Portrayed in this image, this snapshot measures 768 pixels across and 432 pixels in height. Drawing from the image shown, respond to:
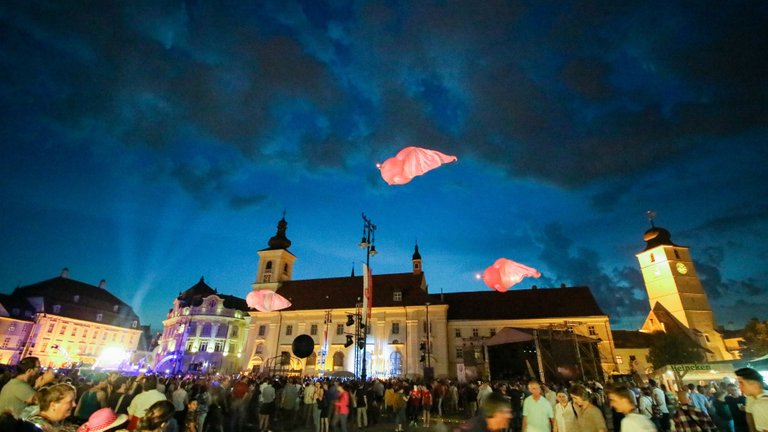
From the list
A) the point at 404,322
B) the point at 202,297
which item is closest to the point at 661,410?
the point at 404,322

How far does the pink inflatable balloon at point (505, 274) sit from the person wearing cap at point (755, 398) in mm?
9313

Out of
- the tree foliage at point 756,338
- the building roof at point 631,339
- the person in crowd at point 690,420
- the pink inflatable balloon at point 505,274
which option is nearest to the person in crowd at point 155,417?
the person in crowd at point 690,420

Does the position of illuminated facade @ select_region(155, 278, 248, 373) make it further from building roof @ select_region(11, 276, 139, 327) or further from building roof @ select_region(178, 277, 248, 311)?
building roof @ select_region(11, 276, 139, 327)

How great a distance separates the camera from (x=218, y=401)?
1239 centimetres

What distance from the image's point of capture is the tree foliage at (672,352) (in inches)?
1578

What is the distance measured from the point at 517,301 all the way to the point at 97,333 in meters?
69.9

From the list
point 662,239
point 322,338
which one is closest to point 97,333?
point 322,338

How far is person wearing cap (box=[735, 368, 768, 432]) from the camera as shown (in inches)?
182

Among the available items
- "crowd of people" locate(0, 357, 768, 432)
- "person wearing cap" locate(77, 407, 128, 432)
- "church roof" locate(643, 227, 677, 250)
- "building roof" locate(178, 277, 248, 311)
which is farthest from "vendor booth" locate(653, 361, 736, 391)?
"building roof" locate(178, 277, 248, 311)

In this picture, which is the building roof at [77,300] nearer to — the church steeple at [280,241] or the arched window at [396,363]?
the church steeple at [280,241]

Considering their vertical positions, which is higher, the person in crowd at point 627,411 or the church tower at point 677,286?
the church tower at point 677,286

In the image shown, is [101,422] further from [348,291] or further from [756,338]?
[756,338]

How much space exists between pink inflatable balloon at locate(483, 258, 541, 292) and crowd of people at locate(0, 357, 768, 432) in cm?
431

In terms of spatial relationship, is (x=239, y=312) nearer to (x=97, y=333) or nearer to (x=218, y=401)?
(x=97, y=333)
